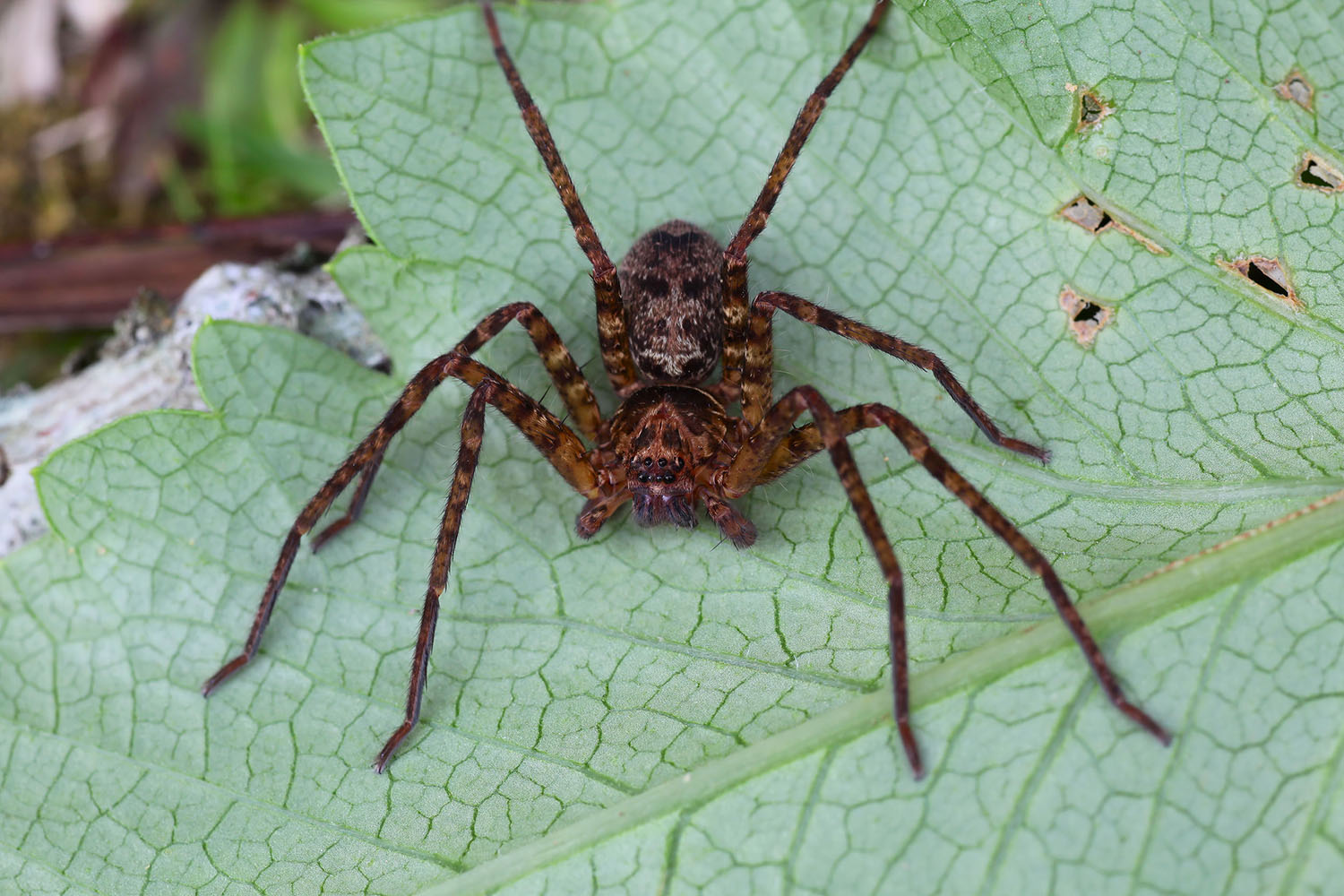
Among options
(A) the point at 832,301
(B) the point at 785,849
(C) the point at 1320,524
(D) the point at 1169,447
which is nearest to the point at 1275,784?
(C) the point at 1320,524

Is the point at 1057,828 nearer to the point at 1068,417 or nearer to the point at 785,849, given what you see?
the point at 785,849

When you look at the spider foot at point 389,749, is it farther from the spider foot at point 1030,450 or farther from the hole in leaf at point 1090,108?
the hole in leaf at point 1090,108

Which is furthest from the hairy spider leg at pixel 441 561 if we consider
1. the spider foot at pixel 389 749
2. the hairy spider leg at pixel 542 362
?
the hairy spider leg at pixel 542 362

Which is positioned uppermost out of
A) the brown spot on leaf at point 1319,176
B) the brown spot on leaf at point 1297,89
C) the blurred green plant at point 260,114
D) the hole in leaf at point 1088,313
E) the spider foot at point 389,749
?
the blurred green plant at point 260,114

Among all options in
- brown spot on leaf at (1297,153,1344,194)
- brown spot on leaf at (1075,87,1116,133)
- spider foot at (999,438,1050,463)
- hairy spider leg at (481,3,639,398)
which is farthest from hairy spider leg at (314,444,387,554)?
brown spot on leaf at (1297,153,1344,194)

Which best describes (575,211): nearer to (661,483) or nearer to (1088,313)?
(661,483)

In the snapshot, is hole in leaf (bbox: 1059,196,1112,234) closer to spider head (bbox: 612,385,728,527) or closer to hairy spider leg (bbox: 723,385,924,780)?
hairy spider leg (bbox: 723,385,924,780)
